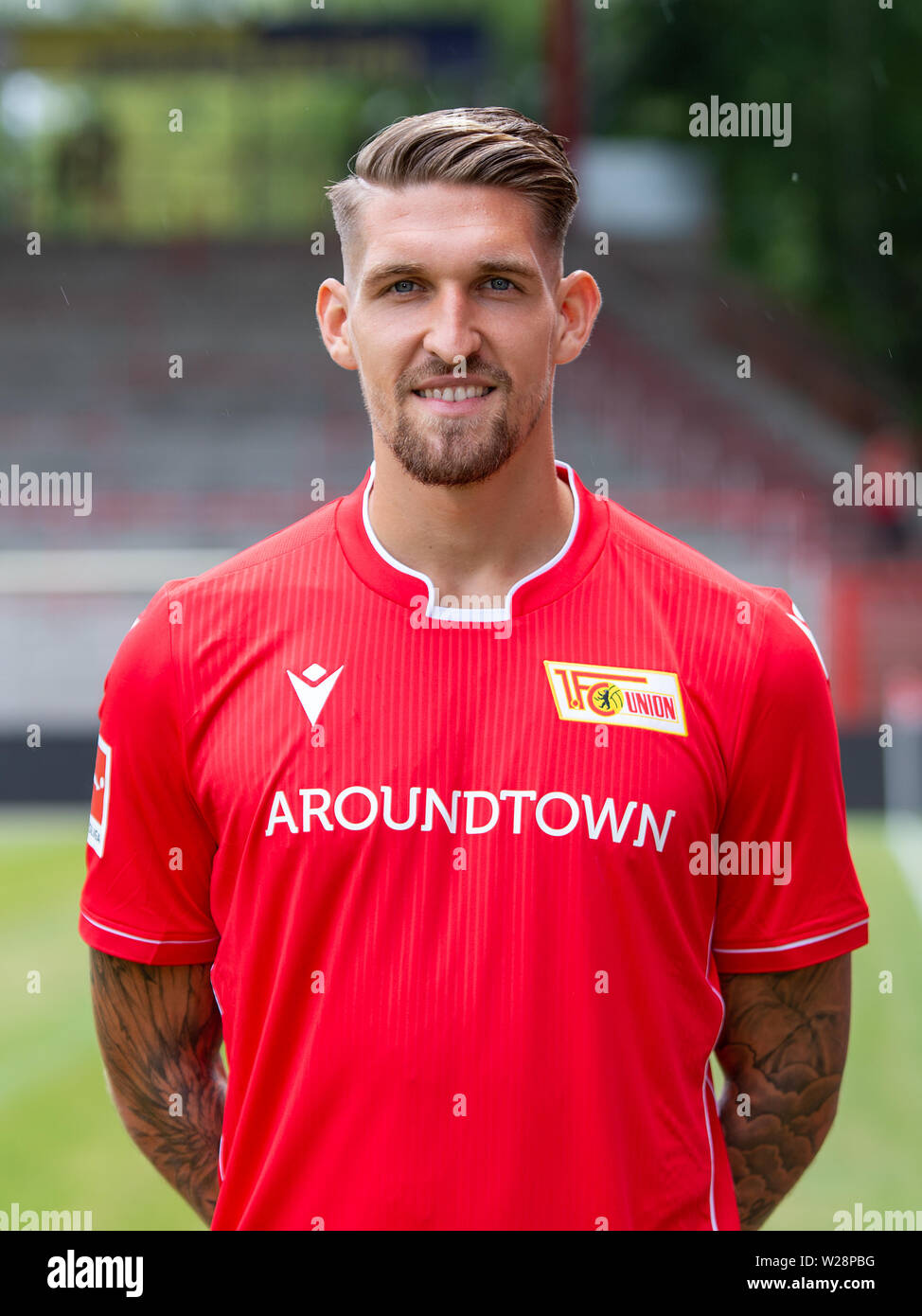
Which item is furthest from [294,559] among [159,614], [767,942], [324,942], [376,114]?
[376,114]

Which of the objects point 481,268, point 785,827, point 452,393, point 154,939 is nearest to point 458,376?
point 452,393

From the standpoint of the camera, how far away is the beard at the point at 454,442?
2188 mm

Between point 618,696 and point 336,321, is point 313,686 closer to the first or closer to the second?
point 618,696

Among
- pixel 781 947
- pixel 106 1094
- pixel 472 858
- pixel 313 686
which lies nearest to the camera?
pixel 472 858

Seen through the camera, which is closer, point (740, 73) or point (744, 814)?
point (744, 814)

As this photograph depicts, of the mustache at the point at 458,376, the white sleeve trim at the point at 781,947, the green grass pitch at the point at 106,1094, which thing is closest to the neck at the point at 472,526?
the mustache at the point at 458,376

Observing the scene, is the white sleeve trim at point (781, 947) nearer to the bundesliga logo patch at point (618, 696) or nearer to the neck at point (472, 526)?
the bundesliga logo patch at point (618, 696)

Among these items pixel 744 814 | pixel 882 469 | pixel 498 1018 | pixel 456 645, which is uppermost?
pixel 882 469

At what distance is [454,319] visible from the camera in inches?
84.5

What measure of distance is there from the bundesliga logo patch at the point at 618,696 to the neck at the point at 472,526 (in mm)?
166

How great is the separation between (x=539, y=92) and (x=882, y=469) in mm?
14540

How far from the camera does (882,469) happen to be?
1970cm

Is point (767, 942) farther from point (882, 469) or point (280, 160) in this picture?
point (280, 160)

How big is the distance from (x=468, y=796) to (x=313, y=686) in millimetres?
275
